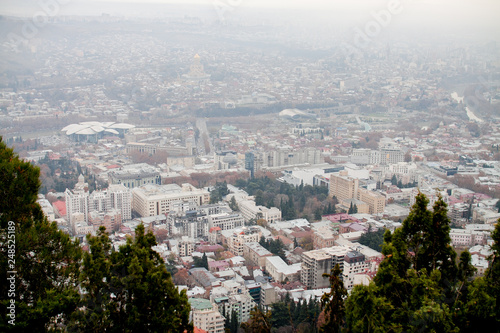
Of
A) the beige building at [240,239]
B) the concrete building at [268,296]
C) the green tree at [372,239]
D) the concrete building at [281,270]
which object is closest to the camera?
the concrete building at [268,296]

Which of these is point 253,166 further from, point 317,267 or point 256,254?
Result: point 317,267

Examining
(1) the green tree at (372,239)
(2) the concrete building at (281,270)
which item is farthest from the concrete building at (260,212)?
(2) the concrete building at (281,270)

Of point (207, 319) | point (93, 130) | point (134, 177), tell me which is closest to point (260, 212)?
point (134, 177)

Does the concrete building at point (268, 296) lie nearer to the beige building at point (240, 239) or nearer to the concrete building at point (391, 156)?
the beige building at point (240, 239)

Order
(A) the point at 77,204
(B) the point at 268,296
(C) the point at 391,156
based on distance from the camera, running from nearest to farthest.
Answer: (B) the point at 268,296
(A) the point at 77,204
(C) the point at 391,156

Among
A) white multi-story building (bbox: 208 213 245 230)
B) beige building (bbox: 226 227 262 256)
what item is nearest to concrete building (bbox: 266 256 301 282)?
beige building (bbox: 226 227 262 256)

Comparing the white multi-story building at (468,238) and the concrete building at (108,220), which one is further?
the concrete building at (108,220)

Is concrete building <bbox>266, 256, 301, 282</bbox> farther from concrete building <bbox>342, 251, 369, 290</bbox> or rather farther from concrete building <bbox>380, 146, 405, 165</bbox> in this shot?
concrete building <bbox>380, 146, 405, 165</bbox>
